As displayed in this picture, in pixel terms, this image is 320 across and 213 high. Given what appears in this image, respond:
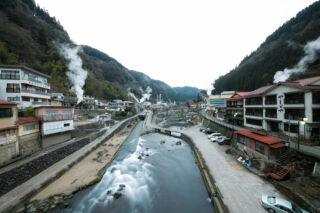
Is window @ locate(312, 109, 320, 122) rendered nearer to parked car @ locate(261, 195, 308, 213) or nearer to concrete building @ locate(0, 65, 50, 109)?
parked car @ locate(261, 195, 308, 213)

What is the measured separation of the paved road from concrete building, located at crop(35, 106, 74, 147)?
85.4 ft

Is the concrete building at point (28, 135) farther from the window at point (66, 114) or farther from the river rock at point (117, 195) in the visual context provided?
the river rock at point (117, 195)

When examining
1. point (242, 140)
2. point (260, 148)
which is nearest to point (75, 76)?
point (242, 140)

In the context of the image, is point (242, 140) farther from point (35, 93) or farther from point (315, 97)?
point (35, 93)

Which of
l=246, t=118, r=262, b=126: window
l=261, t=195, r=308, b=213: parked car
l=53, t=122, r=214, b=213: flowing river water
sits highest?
l=246, t=118, r=262, b=126: window

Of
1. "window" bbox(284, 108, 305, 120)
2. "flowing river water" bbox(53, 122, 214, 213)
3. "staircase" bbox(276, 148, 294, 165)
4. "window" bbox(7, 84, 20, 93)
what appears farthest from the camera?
"window" bbox(7, 84, 20, 93)

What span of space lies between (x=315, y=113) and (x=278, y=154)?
8.83m

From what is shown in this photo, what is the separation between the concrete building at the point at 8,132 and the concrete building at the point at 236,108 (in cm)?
3917

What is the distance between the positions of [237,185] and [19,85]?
124ft

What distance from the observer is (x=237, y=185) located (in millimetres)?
12609

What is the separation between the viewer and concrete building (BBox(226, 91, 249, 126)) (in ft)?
104

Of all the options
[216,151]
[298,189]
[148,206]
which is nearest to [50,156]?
[148,206]

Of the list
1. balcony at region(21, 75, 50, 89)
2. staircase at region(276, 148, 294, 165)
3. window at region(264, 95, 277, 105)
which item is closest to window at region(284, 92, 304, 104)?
window at region(264, 95, 277, 105)

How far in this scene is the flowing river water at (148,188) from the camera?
12688 mm
